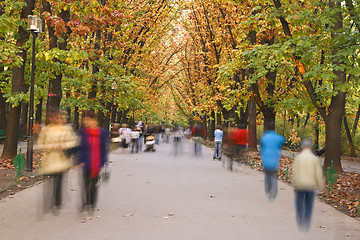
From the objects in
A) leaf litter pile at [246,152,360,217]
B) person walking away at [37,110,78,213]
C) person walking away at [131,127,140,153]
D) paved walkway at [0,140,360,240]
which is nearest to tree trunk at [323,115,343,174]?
leaf litter pile at [246,152,360,217]

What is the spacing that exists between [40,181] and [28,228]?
243 inches

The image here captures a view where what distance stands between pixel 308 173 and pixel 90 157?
4005mm

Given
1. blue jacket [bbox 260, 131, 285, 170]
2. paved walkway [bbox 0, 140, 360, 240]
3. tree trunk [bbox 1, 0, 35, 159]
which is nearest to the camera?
paved walkway [bbox 0, 140, 360, 240]

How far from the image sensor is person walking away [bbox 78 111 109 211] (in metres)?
7.86

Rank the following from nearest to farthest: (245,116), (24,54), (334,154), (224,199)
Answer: (224,199) → (334,154) → (24,54) → (245,116)

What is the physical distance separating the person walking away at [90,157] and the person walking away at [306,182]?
12.3ft

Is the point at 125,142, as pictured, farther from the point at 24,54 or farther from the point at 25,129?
the point at 25,129

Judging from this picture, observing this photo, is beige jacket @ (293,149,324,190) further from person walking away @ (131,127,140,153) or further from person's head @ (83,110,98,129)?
person walking away @ (131,127,140,153)

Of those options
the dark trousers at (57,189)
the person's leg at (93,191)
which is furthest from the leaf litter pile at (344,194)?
the dark trousers at (57,189)

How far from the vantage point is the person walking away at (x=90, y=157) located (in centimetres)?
786

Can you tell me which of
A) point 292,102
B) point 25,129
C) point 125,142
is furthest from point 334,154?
point 25,129

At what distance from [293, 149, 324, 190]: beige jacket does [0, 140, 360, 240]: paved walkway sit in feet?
2.50

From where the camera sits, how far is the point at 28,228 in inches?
261

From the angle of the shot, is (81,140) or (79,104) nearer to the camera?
(81,140)
